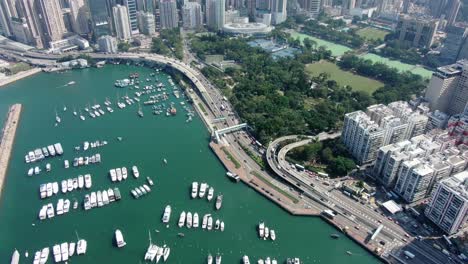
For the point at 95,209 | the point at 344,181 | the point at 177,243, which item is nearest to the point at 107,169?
the point at 95,209

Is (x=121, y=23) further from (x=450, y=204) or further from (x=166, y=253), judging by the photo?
(x=450, y=204)

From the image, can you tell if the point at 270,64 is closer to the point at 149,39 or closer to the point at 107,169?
the point at 149,39

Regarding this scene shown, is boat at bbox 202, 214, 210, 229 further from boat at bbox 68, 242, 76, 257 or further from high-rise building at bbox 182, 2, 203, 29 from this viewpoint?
high-rise building at bbox 182, 2, 203, 29

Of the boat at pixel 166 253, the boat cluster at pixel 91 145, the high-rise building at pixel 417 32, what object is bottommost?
the boat at pixel 166 253

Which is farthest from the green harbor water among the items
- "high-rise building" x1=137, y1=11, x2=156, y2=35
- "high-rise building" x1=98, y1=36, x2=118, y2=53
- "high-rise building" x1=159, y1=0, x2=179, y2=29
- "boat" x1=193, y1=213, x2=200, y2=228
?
"high-rise building" x1=159, y1=0, x2=179, y2=29

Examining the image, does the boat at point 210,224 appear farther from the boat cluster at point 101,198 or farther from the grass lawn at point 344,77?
the grass lawn at point 344,77

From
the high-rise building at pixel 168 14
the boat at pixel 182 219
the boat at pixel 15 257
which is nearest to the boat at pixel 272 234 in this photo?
the boat at pixel 182 219
